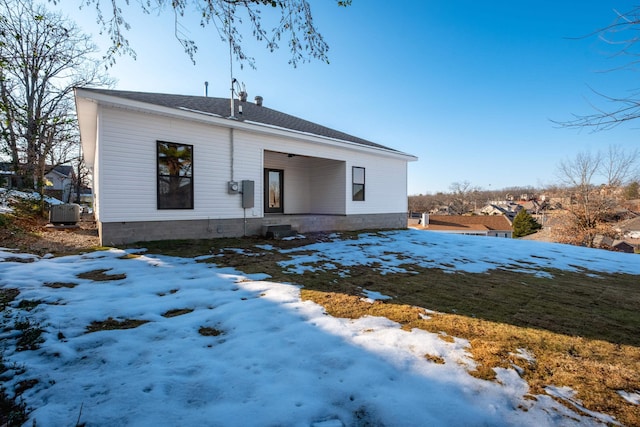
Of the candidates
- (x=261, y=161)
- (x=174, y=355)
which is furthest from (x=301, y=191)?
(x=174, y=355)

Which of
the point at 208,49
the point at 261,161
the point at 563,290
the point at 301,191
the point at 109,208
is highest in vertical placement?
the point at 208,49

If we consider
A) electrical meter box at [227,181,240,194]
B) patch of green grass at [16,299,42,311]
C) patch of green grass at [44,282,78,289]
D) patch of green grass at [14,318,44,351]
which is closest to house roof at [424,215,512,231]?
electrical meter box at [227,181,240,194]

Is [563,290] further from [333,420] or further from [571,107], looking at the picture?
[333,420]

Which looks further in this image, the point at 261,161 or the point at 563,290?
the point at 261,161

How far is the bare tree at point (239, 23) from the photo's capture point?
3.13 metres

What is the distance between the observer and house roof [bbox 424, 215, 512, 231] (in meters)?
32.8

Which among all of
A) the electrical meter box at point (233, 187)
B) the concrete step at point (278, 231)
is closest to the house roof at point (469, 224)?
the concrete step at point (278, 231)

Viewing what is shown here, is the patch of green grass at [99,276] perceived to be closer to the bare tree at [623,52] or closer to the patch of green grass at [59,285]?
the patch of green grass at [59,285]

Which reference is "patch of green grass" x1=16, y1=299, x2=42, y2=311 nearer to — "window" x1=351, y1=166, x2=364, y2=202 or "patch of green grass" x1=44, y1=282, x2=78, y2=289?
"patch of green grass" x1=44, y1=282, x2=78, y2=289

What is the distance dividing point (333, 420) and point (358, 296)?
2211 mm

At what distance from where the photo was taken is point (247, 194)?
319 inches

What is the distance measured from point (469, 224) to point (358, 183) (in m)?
28.9

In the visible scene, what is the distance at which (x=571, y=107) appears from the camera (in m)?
2.84

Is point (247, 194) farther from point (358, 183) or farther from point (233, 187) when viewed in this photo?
point (358, 183)
